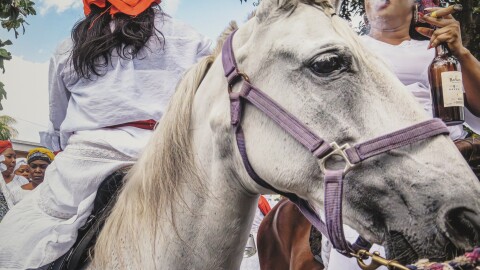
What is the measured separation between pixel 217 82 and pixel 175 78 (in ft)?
3.12

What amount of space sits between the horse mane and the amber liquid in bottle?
1.11 m

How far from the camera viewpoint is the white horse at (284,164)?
5.21ft

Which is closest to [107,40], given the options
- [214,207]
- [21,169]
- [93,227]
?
[93,227]

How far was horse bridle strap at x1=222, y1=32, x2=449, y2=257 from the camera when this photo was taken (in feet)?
5.31

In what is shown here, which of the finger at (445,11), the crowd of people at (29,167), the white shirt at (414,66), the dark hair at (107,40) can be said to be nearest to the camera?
the finger at (445,11)

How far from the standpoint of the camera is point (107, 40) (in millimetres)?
2883

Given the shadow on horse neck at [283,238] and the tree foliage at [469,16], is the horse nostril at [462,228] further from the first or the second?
the tree foliage at [469,16]

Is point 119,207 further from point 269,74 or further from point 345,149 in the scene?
point 345,149

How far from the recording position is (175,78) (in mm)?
3055

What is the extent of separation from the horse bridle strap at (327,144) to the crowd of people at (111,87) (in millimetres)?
881

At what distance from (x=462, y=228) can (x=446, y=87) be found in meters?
A: 1.03

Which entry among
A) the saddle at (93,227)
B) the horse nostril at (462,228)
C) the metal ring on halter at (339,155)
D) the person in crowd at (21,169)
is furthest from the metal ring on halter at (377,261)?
the person in crowd at (21,169)

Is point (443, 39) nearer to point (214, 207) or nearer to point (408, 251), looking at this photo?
point (408, 251)

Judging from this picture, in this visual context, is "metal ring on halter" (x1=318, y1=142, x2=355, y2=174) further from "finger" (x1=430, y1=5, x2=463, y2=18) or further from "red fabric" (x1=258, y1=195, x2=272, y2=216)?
"red fabric" (x1=258, y1=195, x2=272, y2=216)
